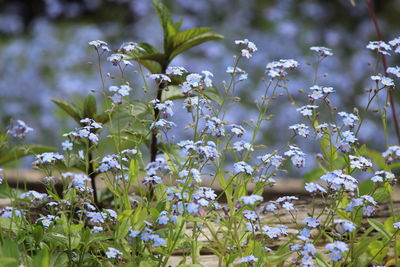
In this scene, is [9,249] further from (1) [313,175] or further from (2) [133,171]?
(1) [313,175]

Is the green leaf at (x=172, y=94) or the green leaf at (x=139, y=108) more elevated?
the green leaf at (x=172, y=94)

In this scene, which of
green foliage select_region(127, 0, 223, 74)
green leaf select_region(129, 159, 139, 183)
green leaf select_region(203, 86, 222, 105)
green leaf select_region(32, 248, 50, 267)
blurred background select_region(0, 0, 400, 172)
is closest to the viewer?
green leaf select_region(32, 248, 50, 267)

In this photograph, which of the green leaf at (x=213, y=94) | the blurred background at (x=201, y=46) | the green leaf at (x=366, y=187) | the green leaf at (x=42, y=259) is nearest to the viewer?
the green leaf at (x=42, y=259)

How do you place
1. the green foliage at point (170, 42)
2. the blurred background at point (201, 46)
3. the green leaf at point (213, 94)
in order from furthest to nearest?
the blurred background at point (201, 46)
the green foliage at point (170, 42)
the green leaf at point (213, 94)

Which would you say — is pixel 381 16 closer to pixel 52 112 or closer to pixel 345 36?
pixel 345 36

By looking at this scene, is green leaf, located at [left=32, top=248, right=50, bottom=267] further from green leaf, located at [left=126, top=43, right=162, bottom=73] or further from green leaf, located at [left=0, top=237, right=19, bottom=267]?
green leaf, located at [left=126, top=43, right=162, bottom=73]

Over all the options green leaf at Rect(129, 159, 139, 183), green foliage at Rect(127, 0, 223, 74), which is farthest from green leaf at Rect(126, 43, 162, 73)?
green leaf at Rect(129, 159, 139, 183)

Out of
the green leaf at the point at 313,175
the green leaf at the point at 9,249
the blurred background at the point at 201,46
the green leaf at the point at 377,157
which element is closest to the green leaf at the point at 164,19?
the green leaf at the point at 313,175

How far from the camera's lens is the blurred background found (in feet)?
15.4

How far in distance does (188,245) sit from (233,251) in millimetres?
154

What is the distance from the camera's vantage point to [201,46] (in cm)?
548

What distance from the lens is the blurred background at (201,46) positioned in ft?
15.4

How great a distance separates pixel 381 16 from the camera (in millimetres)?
6246

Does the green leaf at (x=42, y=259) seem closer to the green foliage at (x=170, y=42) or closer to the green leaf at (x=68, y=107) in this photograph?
the green leaf at (x=68, y=107)
